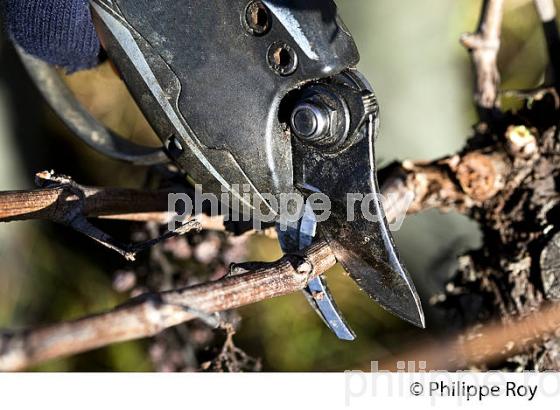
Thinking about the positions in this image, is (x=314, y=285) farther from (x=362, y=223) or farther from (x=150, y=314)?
(x=150, y=314)

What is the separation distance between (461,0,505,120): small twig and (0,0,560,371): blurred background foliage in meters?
0.18

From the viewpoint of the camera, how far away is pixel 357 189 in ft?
2.35

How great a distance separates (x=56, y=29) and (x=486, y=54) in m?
0.67

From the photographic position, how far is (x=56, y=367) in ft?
3.96

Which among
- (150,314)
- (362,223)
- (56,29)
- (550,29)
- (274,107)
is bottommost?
(150,314)

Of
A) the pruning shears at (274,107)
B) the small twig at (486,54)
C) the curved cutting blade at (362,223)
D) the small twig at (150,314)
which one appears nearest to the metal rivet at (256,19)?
the pruning shears at (274,107)

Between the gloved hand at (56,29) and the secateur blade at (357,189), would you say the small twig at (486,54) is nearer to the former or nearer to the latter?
the secateur blade at (357,189)

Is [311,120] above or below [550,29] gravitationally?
below

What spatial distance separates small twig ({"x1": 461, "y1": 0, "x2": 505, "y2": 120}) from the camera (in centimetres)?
110

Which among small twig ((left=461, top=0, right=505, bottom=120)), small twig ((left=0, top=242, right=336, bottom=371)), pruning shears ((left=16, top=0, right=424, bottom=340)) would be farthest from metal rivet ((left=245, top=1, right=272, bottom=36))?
small twig ((left=461, top=0, right=505, bottom=120))

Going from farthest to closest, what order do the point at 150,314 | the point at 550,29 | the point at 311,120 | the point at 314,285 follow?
the point at 550,29, the point at 314,285, the point at 311,120, the point at 150,314

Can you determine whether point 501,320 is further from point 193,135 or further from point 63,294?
point 63,294

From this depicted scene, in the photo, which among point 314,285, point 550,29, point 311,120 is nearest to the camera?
point 311,120

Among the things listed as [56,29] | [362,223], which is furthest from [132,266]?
[362,223]
